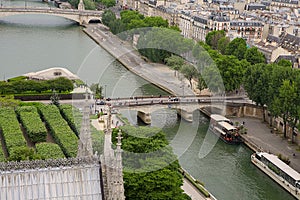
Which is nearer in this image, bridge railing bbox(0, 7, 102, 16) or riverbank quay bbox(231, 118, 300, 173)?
riverbank quay bbox(231, 118, 300, 173)

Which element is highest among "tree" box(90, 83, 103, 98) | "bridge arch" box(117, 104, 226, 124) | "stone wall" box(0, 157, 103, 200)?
"stone wall" box(0, 157, 103, 200)

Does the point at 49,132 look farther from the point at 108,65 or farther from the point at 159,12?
the point at 159,12

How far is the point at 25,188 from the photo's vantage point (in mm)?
13523

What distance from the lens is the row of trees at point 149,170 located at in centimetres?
2391

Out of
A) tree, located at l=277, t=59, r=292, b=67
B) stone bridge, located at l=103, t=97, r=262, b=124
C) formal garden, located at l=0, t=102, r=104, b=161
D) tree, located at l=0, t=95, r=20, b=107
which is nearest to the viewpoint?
formal garden, located at l=0, t=102, r=104, b=161

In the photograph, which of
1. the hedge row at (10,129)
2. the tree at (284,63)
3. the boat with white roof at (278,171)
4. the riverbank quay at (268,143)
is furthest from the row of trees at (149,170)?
the tree at (284,63)

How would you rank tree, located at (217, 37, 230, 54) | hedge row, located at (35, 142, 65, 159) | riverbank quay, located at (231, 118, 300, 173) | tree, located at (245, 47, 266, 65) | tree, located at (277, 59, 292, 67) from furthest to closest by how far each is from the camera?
tree, located at (217, 37, 230, 54) < tree, located at (245, 47, 266, 65) < tree, located at (277, 59, 292, 67) < riverbank quay, located at (231, 118, 300, 173) < hedge row, located at (35, 142, 65, 159)

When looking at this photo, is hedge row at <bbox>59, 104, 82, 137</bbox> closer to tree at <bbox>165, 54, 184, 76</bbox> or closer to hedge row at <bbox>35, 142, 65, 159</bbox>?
hedge row at <bbox>35, 142, 65, 159</bbox>

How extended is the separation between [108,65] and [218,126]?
21.2m

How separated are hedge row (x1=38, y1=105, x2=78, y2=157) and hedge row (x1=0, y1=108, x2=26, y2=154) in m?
1.94

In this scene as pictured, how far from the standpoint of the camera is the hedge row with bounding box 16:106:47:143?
33250mm

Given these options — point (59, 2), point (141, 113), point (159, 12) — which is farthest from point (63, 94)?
point (59, 2)

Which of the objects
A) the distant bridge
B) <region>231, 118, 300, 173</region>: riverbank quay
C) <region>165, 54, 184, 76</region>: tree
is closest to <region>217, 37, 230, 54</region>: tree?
<region>165, 54, 184, 76</region>: tree

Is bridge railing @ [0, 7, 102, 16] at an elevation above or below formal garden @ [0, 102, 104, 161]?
above
